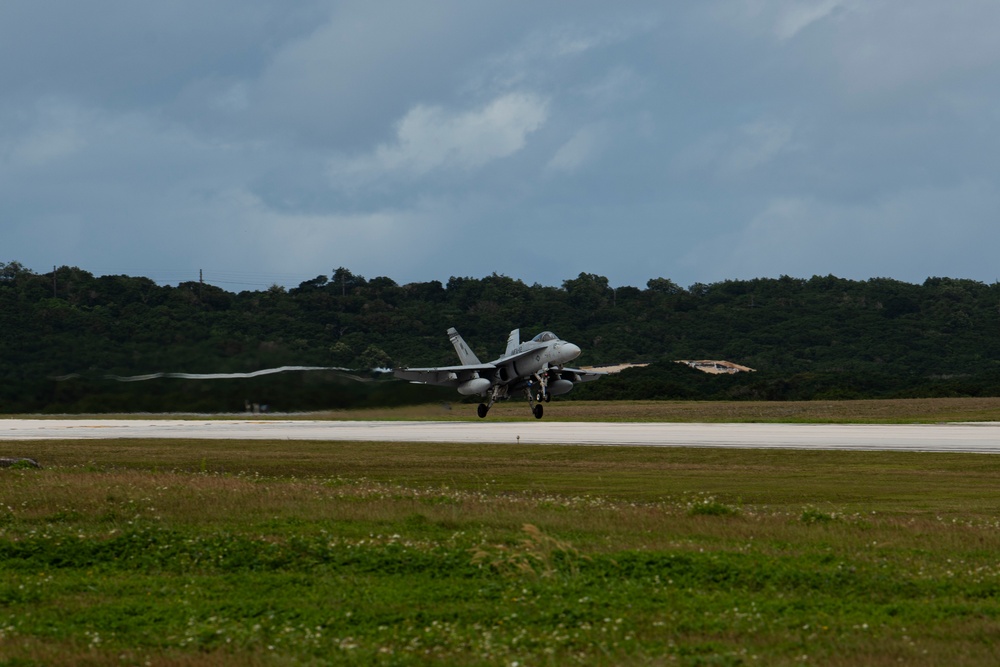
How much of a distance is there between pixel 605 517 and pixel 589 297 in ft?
489

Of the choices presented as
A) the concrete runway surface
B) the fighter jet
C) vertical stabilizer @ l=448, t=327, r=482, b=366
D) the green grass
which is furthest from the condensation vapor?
vertical stabilizer @ l=448, t=327, r=482, b=366

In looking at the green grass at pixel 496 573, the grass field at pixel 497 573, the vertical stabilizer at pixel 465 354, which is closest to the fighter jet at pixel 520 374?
the vertical stabilizer at pixel 465 354

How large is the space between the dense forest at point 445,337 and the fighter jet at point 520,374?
4468 millimetres

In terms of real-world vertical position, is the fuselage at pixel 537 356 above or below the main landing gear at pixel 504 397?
above

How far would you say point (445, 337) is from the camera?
128375mm

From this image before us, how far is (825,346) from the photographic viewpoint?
145 metres

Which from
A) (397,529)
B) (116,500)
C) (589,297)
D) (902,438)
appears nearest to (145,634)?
(397,529)

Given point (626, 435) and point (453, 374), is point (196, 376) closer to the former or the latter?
point (626, 435)

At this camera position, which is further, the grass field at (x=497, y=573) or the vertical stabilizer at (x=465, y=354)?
the vertical stabilizer at (x=465, y=354)

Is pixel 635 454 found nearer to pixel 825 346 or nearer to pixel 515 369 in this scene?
pixel 515 369

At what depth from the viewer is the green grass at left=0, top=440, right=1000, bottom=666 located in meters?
9.02

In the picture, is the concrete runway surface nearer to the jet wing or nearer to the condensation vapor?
the condensation vapor

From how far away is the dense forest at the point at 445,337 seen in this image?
3950cm

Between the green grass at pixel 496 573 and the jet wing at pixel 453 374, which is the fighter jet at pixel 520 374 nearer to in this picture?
the jet wing at pixel 453 374
